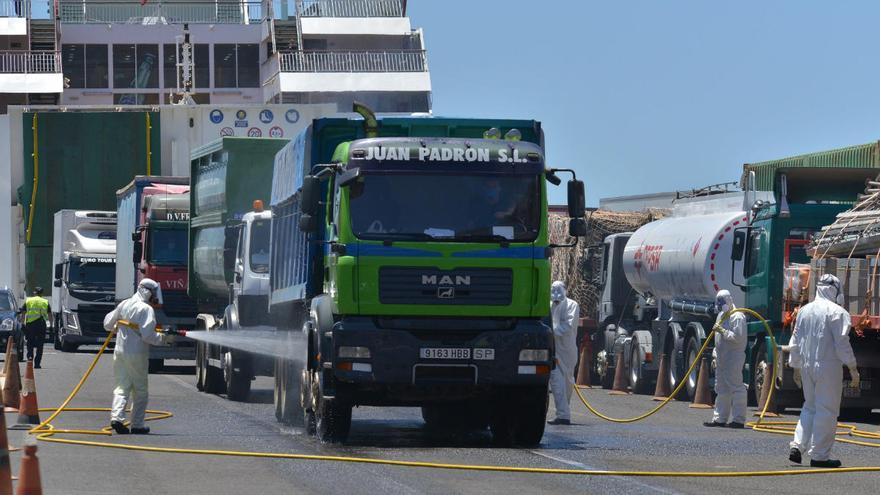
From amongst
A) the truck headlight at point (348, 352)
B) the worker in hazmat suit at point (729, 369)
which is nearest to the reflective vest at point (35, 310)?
→ the worker in hazmat suit at point (729, 369)

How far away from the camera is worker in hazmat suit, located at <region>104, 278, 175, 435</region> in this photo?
1720 centimetres

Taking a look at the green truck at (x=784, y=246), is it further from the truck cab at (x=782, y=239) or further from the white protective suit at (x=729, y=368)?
the white protective suit at (x=729, y=368)

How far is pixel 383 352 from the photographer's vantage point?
16047mm

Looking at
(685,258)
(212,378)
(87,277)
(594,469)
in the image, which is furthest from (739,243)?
(87,277)

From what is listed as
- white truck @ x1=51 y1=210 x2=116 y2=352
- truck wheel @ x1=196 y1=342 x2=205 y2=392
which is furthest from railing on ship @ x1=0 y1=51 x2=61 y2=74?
truck wheel @ x1=196 y1=342 x2=205 y2=392

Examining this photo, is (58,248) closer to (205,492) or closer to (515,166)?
(515,166)

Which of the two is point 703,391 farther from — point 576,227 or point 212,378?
point 576,227

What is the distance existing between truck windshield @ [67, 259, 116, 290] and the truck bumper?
26.9 metres

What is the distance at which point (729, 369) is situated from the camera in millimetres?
20844

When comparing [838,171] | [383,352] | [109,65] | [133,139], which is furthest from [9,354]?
[109,65]

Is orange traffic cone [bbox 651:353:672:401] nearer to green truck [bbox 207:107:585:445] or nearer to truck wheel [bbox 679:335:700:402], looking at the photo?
truck wheel [bbox 679:335:700:402]

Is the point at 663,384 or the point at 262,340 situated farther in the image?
the point at 663,384

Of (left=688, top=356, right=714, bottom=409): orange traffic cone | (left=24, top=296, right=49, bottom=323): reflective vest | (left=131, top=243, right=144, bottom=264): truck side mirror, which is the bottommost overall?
(left=688, top=356, right=714, bottom=409): orange traffic cone

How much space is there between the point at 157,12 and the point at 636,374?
2414 inches
